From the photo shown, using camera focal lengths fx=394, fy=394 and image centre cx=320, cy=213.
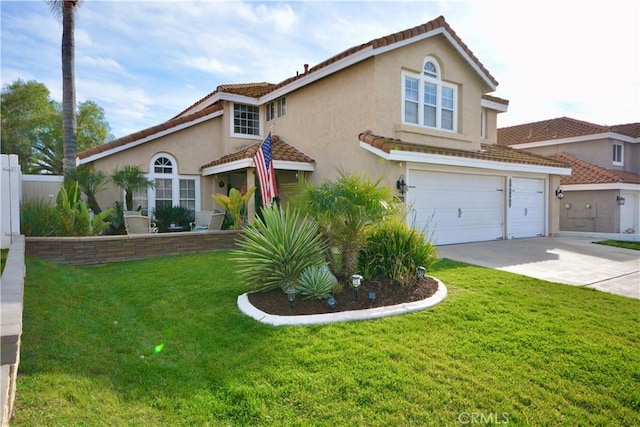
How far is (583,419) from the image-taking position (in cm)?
359

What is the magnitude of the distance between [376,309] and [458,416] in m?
2.51

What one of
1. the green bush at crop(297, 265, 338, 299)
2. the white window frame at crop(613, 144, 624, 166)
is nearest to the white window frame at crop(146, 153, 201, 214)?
the green bush at crop(297, 265, 338, 299)

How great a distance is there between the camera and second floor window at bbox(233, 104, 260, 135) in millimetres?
17766

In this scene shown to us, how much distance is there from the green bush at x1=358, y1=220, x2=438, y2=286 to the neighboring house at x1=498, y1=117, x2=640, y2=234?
18960mm

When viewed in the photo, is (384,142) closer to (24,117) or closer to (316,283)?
(316,283)

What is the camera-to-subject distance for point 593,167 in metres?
22.8

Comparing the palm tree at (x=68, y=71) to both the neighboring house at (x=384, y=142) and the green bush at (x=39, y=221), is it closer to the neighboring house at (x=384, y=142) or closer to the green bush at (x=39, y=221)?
the neighboring house at (x=384, y=142)

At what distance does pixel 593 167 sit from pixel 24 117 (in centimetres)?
4149

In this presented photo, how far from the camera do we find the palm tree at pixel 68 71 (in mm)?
15094

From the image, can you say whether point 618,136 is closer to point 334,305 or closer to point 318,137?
point 318,137

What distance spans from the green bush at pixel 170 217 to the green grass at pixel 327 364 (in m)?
8.80

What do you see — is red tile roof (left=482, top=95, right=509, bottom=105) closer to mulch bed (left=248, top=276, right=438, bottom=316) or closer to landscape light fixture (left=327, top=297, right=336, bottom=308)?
mulch bed (left=248, top=276, right=438, bottom=316)

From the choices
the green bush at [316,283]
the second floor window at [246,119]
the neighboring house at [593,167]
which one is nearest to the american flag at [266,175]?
the green bush at [316,283]

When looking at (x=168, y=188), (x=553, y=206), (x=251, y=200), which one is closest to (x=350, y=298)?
(x=251, y=200)
